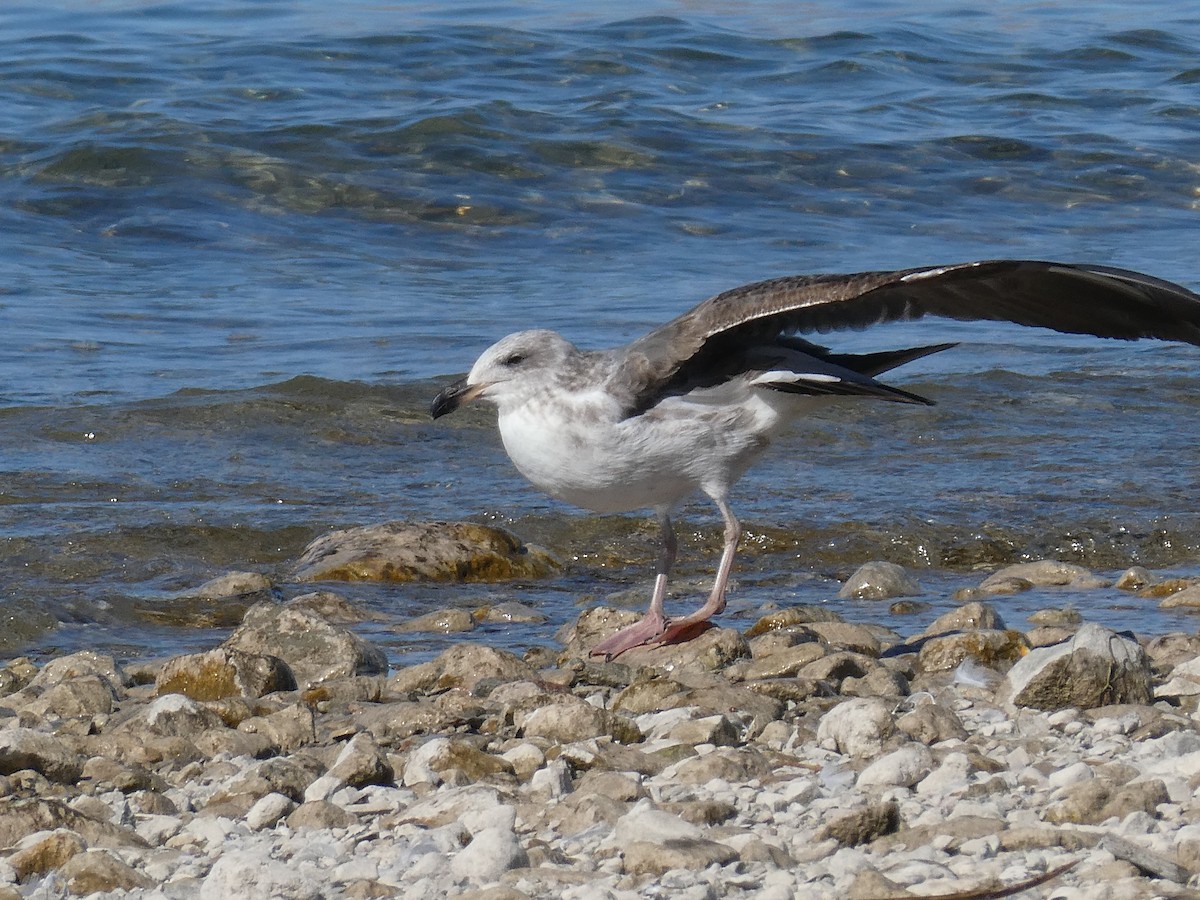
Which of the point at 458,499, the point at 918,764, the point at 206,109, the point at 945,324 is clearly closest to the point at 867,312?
the point at 918,764

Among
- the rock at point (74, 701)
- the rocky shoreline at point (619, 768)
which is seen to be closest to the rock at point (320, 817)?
the rocky shoreline at point (619, 768)

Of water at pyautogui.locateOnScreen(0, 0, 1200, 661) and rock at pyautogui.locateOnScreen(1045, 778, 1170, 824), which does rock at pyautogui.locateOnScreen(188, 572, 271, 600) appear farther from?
rock at pyautogui.locateOnScreen(1045, 778, 1170, 824)

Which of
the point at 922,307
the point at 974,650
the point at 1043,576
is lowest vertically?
the point at 1043,576

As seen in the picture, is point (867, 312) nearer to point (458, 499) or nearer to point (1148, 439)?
point (458, 499)

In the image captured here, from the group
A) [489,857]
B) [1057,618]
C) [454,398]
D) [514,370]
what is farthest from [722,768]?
[1057,618]

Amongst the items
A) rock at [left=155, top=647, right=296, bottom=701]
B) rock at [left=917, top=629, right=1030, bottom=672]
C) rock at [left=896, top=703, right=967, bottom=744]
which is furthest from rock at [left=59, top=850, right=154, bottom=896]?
rock at [left=917, top=629, right=1030, bottom=672]

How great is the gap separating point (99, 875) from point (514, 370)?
2544 mm

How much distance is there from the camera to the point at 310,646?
5.55m

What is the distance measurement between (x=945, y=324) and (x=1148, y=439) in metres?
3.20

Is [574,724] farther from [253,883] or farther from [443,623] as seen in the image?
[443,623]

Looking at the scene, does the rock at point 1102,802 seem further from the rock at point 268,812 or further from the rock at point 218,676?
the rock at point 218,676

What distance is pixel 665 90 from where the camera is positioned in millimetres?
18609

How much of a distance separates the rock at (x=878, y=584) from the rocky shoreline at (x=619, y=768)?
844 mm

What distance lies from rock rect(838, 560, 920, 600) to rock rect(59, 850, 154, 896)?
3.62 meters
